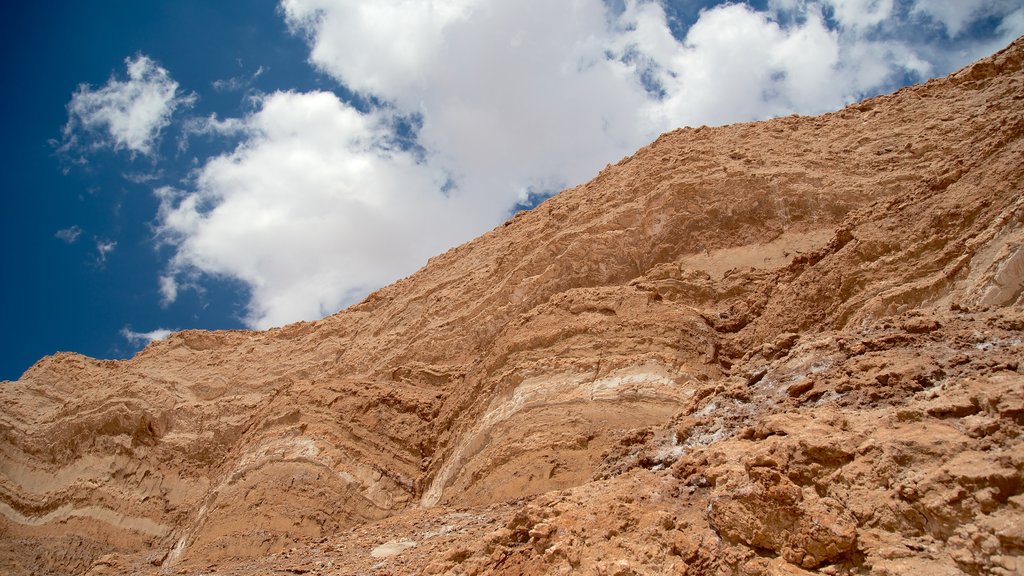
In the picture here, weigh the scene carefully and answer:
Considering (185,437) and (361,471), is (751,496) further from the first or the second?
(185,437)

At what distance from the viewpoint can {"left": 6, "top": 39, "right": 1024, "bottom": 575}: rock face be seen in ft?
23.2

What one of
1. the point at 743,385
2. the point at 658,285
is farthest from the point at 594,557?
the point at 658,285

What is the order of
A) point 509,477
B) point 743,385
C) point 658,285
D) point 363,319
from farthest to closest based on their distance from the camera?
point 363,319
point 658,285
point 509,477
point 743,385

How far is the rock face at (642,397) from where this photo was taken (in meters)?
7.07

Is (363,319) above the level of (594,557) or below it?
above

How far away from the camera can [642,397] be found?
15680mm

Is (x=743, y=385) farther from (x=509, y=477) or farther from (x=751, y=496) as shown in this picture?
(x=509, y=477)

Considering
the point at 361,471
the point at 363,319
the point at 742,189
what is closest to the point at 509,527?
the point at 361,471

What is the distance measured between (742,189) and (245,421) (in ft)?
60.9

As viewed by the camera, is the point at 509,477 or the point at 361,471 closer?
the point at 509,477

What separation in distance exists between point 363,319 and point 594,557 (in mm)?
24872

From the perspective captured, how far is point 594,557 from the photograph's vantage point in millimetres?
7953

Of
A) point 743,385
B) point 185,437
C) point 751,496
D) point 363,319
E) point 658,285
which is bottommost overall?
point 751,496

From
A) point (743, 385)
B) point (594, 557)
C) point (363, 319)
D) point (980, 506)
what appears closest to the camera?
point (980, 506)
